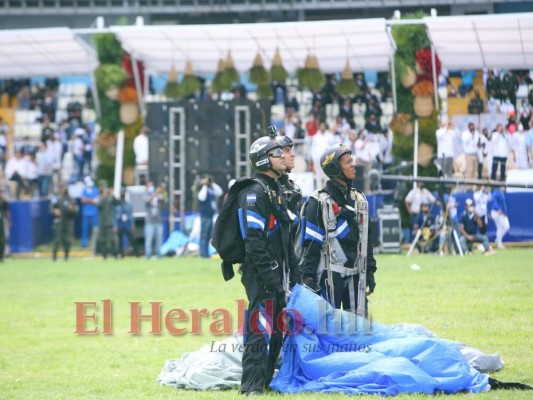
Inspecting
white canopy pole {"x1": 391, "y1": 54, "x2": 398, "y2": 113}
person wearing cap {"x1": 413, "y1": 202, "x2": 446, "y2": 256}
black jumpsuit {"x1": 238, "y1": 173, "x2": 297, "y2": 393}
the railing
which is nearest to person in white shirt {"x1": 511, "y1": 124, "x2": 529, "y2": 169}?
person wearing cap {"x1": 413, "y1": 202, "x2": 446, "y2": 256}

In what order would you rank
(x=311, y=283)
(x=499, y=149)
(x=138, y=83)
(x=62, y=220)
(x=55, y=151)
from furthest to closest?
1. (x=55, y=151)
2. (x=138, y=83)
3. (x=62, y=220)
4. (x=499, y=149)
5. (x=311, y=283)

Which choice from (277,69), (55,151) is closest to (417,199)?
(277,69)

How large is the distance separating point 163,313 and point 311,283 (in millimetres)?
6651

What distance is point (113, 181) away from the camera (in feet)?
101

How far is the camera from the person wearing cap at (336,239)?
1073cm

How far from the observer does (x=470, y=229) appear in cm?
2247

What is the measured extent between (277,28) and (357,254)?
55.0 feet

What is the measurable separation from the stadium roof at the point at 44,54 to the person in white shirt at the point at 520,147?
1347 cm

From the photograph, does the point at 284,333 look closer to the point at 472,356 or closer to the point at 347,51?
the point at 472,356

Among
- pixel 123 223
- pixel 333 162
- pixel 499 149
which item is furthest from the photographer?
pixel 123 223

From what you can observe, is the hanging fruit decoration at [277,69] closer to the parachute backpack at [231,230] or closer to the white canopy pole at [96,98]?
the white canopy pole at [96,98]

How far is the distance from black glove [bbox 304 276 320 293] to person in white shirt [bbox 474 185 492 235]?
1117cm

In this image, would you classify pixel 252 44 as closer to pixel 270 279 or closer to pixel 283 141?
pixel 283 141

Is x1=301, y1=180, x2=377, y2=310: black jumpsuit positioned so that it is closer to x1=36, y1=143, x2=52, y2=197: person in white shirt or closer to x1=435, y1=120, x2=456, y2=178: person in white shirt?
x1=435, y1=120, x2=456, y2=178: person in white shirt
